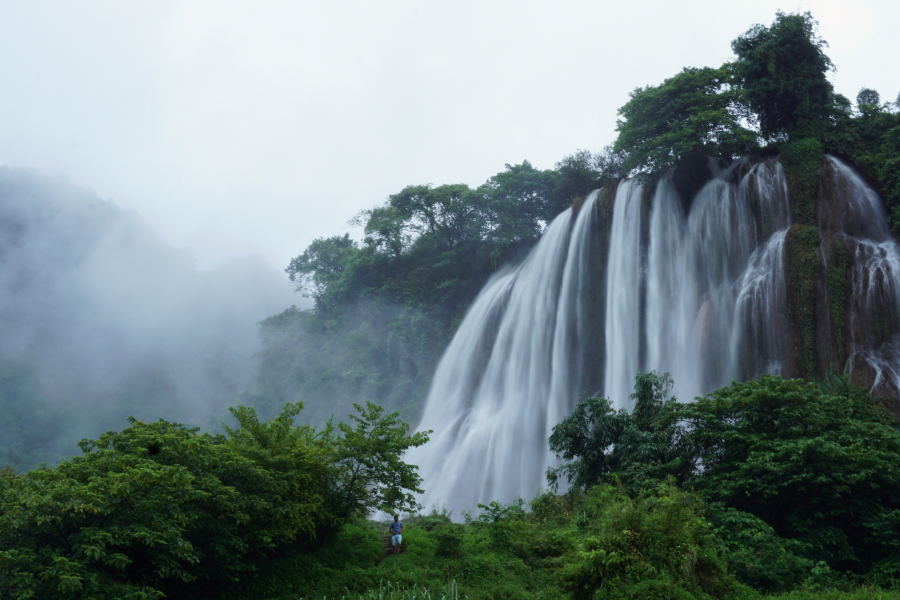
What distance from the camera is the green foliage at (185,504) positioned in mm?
6664

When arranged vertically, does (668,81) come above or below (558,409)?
above

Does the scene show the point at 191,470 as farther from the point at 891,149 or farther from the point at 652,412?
the point at 891,149

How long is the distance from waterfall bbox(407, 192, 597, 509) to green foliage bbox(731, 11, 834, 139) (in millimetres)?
7665

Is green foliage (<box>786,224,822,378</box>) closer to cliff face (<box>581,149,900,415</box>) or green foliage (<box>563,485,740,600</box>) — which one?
cliff face (<box>581,149,900,415</box>)

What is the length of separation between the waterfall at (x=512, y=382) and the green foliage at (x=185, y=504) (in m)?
10.9

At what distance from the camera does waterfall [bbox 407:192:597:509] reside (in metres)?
22.0

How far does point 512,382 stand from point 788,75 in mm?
16306

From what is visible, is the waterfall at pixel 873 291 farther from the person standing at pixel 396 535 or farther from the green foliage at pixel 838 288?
the person standing at pixel 396 535

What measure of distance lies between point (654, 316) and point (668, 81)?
388 inches

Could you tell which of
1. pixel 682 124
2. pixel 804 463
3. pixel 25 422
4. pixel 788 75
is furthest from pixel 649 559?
pixel 25 422

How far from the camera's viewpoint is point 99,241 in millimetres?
75375

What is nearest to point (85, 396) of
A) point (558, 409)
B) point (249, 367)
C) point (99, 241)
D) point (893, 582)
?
point (249, 367)

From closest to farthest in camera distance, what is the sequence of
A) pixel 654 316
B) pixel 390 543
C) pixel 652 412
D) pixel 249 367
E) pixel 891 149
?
1. pixel 390 543
2. pixel 652 412
3. pixel 891 149
4. pixel 654 316
5. pixel 249 367

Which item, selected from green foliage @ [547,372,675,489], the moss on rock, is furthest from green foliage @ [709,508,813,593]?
the moss on rock
